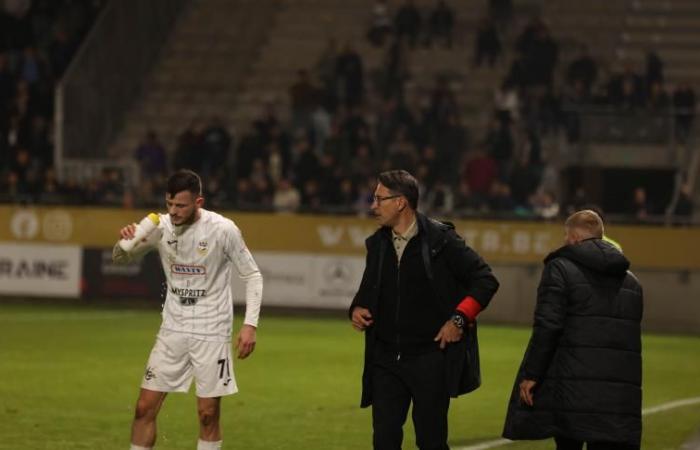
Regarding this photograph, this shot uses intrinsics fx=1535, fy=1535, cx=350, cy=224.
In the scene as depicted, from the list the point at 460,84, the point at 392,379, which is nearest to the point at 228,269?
the point at 392,379

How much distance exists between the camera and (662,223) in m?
25.6

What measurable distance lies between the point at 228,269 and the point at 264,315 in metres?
16.5

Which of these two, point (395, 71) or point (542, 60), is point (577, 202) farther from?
point (395, 71)

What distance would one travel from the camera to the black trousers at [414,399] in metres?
8.76

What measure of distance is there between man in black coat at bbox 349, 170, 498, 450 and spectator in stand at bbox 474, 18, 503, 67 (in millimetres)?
24382

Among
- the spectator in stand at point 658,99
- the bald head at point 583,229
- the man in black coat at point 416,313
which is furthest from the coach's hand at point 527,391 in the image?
the spectator in stand at point 658,99

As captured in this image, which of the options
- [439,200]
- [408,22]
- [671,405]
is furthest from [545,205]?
[671,405]

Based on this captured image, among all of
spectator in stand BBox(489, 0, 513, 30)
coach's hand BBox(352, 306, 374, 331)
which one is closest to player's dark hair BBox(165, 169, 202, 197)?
coach's hand BBox(352, 306, 374, 331)

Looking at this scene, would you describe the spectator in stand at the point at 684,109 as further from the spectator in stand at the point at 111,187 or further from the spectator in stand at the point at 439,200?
the spectator in stand at the point at 111,187

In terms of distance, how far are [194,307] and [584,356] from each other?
2.57 metres

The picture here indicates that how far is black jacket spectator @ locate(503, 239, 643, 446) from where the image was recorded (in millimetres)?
8391

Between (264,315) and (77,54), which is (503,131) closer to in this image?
(264,315)

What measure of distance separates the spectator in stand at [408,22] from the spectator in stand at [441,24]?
33 cm

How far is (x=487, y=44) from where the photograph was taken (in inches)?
1303
